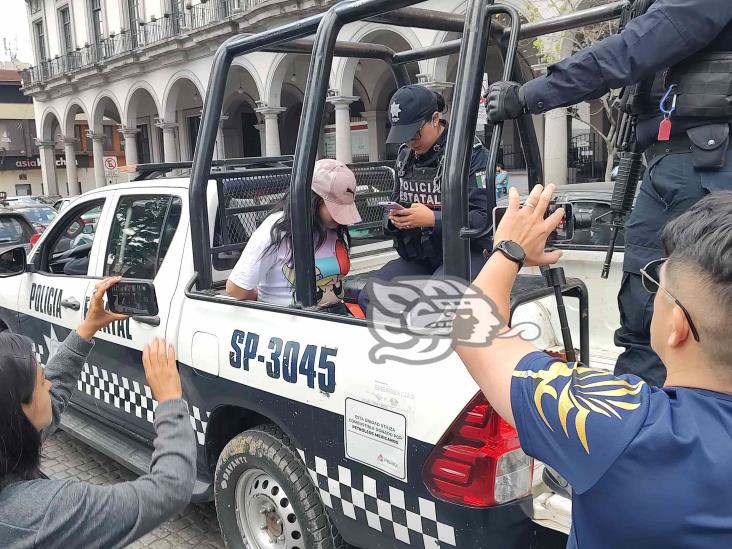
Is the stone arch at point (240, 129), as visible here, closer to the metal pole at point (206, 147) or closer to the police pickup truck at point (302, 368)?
the police pickup truck at point (302, 368)

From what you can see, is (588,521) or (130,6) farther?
(130,6)

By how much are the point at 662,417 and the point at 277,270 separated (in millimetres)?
1977

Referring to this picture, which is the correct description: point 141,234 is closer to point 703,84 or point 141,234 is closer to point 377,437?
point 377,437

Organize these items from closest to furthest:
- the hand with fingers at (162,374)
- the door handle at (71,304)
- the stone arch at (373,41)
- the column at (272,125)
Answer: the hand with fingers at (162,374) → the door handle at (71,304) → the stone arch at (373,41) → the column at (272,125)

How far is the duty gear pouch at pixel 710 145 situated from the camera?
1.93 metres

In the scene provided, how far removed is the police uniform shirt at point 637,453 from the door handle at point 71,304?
299cm

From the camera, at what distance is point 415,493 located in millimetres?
1922

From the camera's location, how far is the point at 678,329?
3.42 ft

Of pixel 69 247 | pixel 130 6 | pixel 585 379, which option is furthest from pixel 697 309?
pixel 130 6

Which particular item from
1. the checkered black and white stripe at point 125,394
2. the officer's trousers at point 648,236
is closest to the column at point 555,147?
the checkered black and white stripe at point 125,394

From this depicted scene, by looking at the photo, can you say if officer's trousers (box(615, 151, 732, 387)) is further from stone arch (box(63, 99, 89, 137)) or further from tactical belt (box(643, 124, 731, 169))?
stone arch (box(63, 99, 89, 137))

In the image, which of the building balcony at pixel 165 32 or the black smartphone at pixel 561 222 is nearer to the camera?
the black smartphone at pixel 561 222

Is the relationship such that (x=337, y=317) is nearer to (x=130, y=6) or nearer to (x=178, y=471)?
(x=178, y=471)

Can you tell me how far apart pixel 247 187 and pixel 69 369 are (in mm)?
1562
